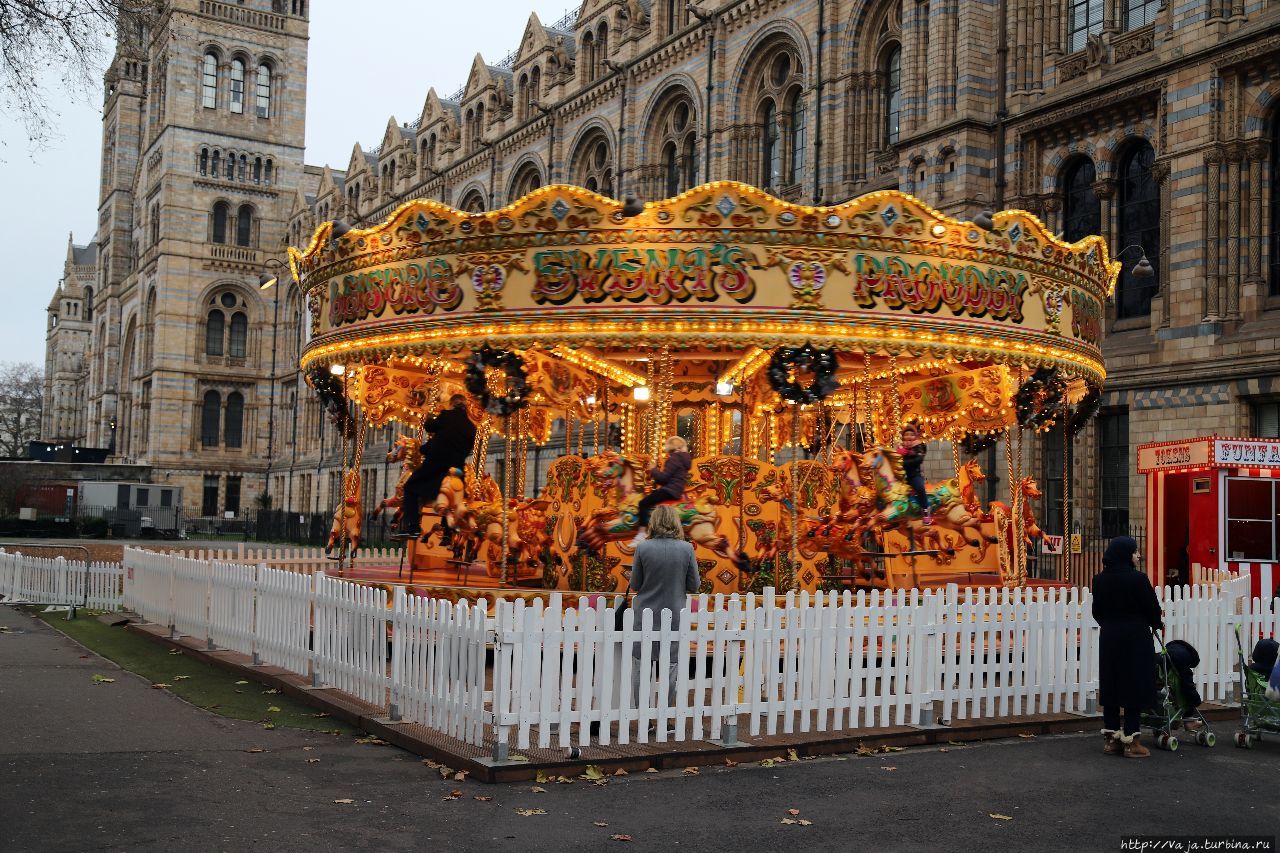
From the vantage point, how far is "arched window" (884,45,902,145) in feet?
98.3

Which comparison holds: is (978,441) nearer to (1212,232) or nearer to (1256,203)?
(1212,232)

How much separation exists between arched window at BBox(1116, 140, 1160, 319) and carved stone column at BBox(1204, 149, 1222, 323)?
160 centimetres

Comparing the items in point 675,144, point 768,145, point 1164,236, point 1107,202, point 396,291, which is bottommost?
point 396,291

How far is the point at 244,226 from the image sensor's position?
73875 mm

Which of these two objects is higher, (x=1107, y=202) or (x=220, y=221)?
(x=220, y=221)

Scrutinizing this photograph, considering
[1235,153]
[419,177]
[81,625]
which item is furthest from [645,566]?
[419,177]

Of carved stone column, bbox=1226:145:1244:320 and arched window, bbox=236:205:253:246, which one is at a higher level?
arched window, bbox=236:205:253:246

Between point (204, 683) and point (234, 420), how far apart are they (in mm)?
65083

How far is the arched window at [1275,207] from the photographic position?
21.2 metres

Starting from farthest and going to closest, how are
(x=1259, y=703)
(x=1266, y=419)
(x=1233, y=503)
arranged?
(x=1266, y=419) < (x=1233, y=503) < (x=1259, y=703)

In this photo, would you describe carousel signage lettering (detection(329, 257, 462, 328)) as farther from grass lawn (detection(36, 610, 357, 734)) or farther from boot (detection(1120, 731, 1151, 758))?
boot (detection(1120, 731, 1151, 758))

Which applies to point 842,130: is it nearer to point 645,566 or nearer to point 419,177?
point 645,566

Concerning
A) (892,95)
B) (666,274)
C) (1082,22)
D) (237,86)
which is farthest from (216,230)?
(666,274)

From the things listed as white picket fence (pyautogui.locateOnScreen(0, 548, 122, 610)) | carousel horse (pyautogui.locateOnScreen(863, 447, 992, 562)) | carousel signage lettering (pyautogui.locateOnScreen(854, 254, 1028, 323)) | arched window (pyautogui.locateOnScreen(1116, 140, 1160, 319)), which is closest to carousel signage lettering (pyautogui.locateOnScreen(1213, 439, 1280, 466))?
carousel horse (pyautogui.locateOnScreen(863, 447, 992, 562))
